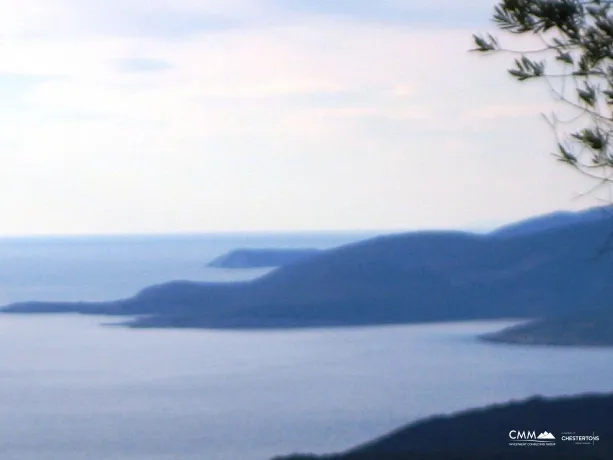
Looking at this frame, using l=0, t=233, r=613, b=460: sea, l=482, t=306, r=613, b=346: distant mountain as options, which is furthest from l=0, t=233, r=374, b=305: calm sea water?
l=482, t=306, r=613, b=346: distant mountain

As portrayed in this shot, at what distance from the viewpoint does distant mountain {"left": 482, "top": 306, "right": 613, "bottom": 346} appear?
503cm

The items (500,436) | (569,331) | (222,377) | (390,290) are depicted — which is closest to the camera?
(500,436)

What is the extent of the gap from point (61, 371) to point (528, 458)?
7.85ft

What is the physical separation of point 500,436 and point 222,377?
4.66 ft

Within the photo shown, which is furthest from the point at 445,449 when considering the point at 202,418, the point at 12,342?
the point at 12,342

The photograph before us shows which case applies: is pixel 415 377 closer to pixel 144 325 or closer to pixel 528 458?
pixel 528 458

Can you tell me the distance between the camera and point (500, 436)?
4570 millimetres

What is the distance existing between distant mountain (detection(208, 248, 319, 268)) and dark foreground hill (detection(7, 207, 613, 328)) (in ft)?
0.17

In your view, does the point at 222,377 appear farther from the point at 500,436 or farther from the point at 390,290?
the point at 500,436

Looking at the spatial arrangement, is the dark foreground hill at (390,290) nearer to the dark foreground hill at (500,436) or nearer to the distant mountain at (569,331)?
the distant mountain at (569,331)

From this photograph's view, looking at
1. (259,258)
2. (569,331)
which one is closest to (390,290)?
(259,258)

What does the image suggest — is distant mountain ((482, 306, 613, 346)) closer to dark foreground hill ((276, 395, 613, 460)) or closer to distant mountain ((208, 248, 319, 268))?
dark foreground hill ((276, 395, 613, 460))

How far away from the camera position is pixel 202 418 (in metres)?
4.56

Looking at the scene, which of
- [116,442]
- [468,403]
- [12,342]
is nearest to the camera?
[116,442]
